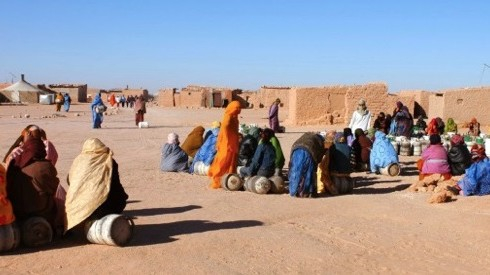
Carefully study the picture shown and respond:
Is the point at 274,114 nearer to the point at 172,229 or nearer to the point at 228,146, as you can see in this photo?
the point at 228,146

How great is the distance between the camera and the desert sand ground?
5.61 metres

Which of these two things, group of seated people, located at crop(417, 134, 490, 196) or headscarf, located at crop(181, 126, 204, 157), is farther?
headscarf, located at crop(181, 126, 204, 157)

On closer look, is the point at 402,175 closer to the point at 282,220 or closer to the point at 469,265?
the point at 282,220

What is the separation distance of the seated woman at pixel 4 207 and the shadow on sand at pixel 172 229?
3.96ft

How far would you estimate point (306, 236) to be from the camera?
6.83 m

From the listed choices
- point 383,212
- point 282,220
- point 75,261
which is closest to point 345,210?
point 383,212

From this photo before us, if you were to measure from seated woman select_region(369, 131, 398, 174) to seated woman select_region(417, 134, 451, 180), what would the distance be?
153 centimetres

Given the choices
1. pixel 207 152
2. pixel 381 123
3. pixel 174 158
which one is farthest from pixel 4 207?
pixel 381 123

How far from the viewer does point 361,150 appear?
12578 mm

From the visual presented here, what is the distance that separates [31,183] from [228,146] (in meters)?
4.57

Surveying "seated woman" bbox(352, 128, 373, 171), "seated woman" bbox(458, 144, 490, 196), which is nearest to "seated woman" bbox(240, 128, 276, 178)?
"seated woman" bbox(458, 144, 490, 196)

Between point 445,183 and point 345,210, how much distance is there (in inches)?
97.2

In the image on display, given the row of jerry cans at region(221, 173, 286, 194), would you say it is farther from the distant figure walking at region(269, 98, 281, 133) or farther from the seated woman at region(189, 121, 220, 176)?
the distant figure walking at region(269, 98, 281, 133)

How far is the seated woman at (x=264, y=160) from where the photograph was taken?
979 cm
